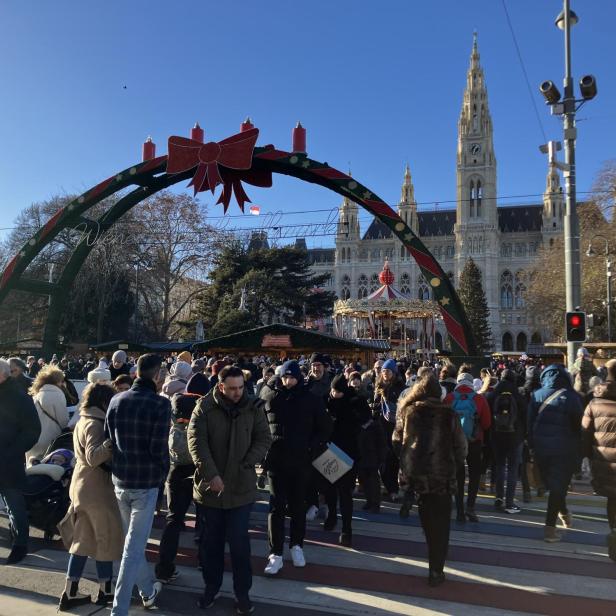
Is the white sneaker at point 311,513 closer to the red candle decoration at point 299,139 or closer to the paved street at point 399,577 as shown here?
the paved street at point 399,577

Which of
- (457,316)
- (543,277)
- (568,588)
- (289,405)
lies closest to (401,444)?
(289,405)

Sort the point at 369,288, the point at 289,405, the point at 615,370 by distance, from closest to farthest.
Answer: the point at 289,405 → the point at 615,370 → the point at 369,288

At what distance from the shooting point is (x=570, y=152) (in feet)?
36.1

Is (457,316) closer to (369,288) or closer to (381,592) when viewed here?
(381,592)

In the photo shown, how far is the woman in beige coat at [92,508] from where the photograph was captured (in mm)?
4145

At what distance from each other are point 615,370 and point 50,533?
5755mm

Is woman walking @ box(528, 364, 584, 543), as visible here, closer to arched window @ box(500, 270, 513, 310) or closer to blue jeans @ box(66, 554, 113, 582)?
blue jeans @ box(66, 554, 113, 582)

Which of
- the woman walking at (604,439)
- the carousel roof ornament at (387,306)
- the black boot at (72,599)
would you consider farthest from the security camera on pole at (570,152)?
the carousel roof ornament at (387,306)

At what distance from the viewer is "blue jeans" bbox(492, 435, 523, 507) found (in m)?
7.12

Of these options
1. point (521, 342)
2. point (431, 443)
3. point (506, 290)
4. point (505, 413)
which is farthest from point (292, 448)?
point (506, 290)

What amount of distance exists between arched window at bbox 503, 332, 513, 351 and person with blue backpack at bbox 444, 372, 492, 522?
3147 inches

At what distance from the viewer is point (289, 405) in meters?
5.04

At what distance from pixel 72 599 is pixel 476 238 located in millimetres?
84334

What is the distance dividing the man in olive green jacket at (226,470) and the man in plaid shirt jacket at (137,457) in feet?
0.88
